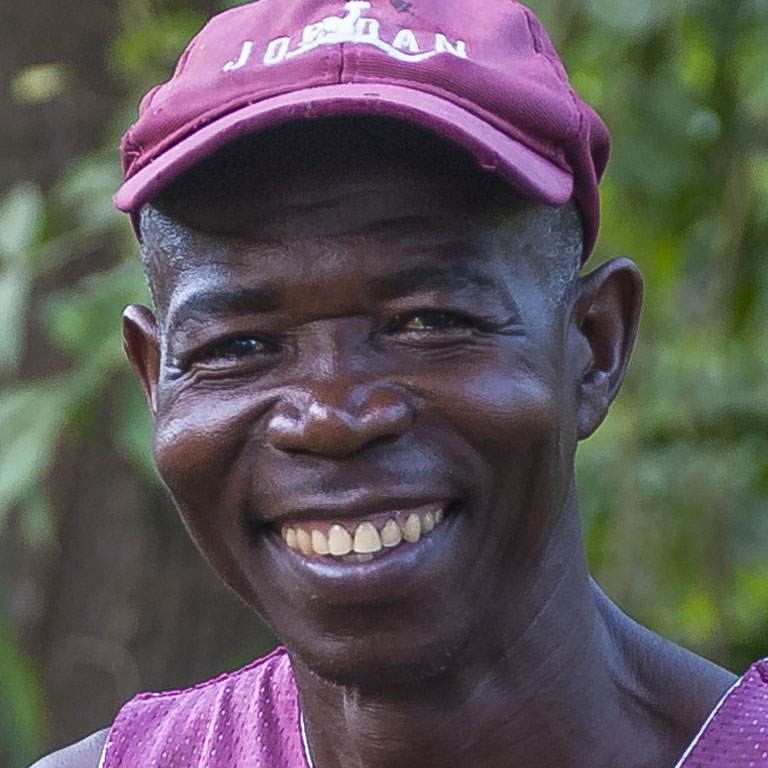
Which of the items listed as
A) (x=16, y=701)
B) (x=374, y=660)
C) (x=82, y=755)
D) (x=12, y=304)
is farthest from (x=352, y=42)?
(x=16, y=701)

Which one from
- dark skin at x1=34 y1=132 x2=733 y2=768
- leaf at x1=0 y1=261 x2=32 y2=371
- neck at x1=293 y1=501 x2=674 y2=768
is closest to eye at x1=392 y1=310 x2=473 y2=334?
dark skin at x1=34 y1=132 x2=733 y2=768

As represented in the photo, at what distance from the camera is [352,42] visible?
1301mm

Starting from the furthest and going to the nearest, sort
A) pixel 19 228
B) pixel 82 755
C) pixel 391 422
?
pixel 19 228
pixel 82 755
pixel 391 422

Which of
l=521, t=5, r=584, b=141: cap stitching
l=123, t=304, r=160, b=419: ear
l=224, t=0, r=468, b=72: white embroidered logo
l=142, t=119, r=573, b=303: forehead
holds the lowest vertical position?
l=123, t=304, r=160, b=419: ear

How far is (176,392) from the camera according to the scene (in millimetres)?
1388

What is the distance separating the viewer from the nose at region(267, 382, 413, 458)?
1.24m

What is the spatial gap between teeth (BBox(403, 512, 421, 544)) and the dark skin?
0.01 meters

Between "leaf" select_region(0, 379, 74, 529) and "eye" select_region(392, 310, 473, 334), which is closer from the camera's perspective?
"eye" select_region(392, 310, 473, 334)

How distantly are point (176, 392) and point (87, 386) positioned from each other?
104cm

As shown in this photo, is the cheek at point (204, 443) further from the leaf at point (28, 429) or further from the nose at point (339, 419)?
the leaf at point (28, 429)

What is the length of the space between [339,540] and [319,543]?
2cm

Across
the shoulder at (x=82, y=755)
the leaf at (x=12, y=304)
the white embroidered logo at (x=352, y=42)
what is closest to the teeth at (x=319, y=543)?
the white embroidered logo at (x=352, y=42)

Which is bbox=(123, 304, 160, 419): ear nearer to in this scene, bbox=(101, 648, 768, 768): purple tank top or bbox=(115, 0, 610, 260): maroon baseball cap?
bbox=(115, 0, 610, 260): maroon baseball cap

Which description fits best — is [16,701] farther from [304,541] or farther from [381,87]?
[381,87]
